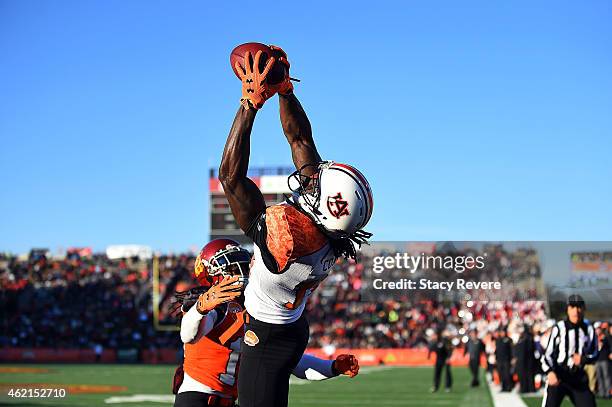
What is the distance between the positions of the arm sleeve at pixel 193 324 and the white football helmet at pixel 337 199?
3.47 ft

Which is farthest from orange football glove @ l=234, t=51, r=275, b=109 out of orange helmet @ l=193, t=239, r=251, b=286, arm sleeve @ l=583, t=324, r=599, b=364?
arm sleeve @ l=583, t=324, r=599, b=364

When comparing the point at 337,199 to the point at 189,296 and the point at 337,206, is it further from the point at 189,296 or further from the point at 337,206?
the point at 189,296

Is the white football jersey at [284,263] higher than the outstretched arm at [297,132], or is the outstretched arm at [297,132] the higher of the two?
the outstretched arm at [297,132]

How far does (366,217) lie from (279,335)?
0.70 meters

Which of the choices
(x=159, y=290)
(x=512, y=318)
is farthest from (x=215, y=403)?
(x=159, y=290)

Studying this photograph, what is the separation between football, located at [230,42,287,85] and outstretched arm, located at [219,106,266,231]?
203 mm

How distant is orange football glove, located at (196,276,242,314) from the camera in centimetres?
442

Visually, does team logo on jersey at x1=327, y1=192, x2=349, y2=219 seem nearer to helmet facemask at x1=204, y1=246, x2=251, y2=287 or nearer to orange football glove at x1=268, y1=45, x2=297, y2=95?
orange football glove at x1=268, y1=45, x2=297, y2=95

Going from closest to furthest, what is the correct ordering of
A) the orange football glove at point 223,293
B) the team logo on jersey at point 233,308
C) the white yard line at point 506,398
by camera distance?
1. the orange football glove at point 223,293
2. the team logo on jersey at point 233,308
3. the white yard line at point 506,398

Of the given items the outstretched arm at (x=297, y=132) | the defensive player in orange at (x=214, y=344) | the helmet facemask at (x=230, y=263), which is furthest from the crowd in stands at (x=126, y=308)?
the outstretched arm at (x=297, y=132)

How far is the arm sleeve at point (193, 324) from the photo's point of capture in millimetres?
4754

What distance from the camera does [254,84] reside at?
4008mm

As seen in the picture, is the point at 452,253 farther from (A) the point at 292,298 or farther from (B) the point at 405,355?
(B) the point at 405,355

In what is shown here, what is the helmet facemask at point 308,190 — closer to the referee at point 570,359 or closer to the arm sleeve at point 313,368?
the arm sleeve at point 313,368
